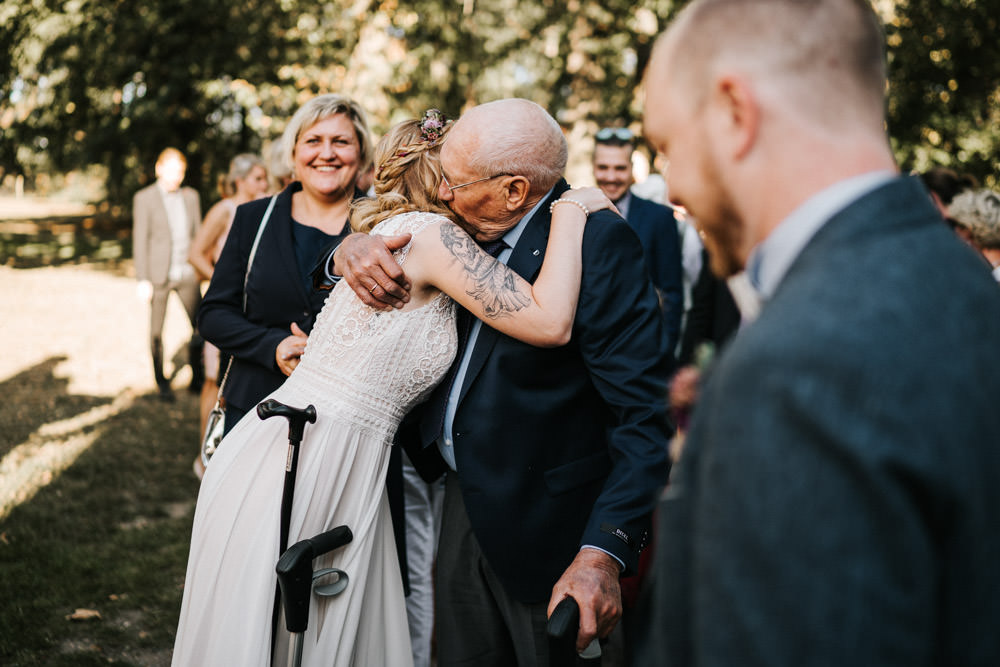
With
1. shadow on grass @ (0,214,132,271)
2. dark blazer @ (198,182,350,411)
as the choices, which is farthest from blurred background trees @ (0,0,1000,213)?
dark blazer @ (198,182,350,411)

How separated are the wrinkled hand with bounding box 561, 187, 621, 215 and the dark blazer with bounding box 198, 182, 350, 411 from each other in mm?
1324

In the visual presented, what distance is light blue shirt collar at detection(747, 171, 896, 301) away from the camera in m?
0.99

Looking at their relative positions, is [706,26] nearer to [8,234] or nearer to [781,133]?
[781,133]

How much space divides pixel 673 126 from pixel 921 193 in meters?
0.33

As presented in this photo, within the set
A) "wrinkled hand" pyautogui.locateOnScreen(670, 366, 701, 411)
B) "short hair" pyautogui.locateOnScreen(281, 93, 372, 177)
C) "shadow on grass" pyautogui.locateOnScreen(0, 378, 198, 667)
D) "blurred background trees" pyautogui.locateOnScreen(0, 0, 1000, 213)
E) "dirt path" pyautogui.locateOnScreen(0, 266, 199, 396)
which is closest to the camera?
"wrinkled hand" pyautogui.locateOnScreen(670, 366, 701, 411)

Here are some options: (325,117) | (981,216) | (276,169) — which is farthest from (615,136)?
(325,117)

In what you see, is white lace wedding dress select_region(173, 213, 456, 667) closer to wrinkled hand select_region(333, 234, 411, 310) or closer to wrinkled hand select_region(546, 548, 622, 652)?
wrinkled hand select_region(333, 234, 411, 310)

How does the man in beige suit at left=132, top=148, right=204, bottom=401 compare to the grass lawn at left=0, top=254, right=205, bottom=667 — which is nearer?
the grass lawn at left=0, top=254, right=205, bottom=667

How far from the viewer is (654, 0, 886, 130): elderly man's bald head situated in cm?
101

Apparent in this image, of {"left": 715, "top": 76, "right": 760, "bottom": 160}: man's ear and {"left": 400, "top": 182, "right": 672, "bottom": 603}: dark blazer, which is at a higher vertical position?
{"left": 715, "top": 76, "right": 760, "bottom": 160}: man's ear

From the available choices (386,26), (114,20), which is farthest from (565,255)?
(114,20)

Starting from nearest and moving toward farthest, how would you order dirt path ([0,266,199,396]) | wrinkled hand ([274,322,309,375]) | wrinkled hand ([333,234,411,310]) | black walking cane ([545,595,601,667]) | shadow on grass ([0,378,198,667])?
black walking cane ([545,595,601,667])
wrinkled hand ([333,234,411,310])
wrinkled hand ([274,322,309,375])
shadow on grass ([0,378,198,667])
dirt path ([0,266,199,396])

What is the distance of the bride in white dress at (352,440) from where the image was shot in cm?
217

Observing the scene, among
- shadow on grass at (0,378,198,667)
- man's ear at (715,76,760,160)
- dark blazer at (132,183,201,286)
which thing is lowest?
shadow on grass at (0,378,198,667)
